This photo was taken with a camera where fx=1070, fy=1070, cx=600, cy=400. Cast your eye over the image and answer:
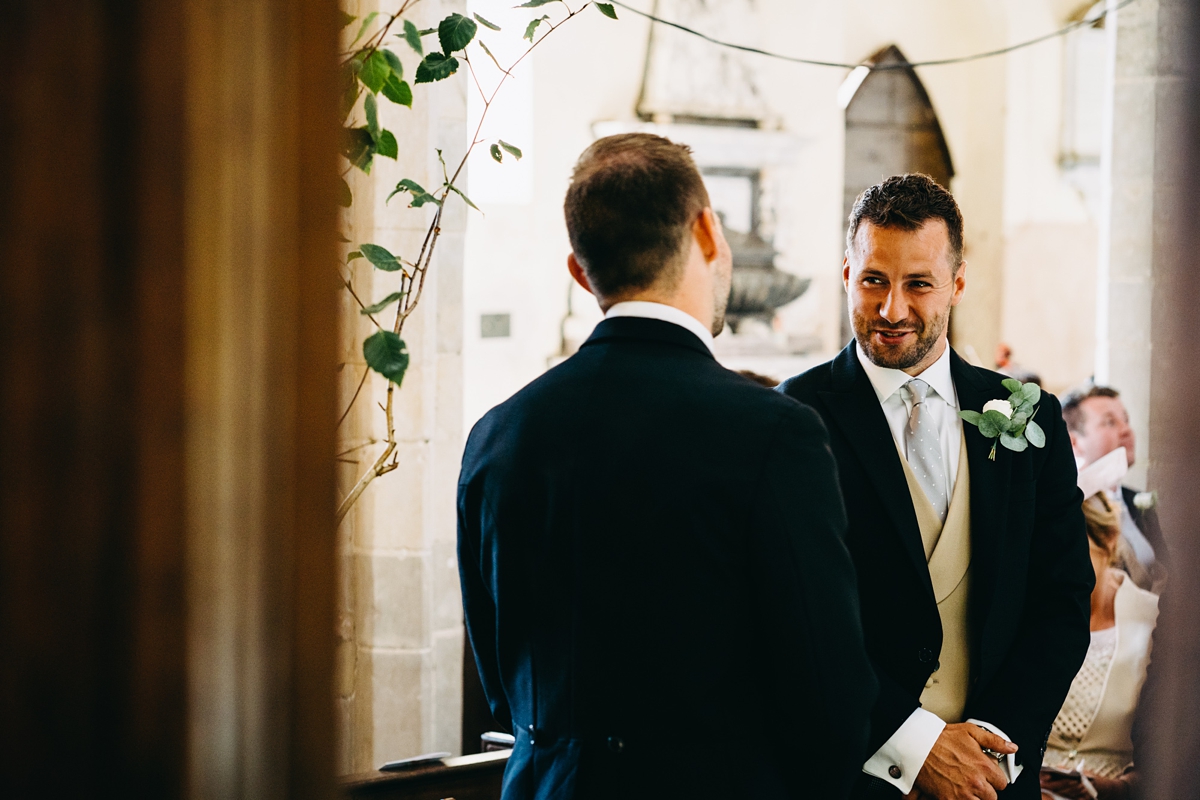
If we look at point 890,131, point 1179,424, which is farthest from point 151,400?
point 890,131

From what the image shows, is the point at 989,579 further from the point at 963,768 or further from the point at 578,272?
the point at 578,272

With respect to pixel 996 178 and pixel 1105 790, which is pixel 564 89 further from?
pixel 1105 790

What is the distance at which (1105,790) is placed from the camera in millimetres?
2592

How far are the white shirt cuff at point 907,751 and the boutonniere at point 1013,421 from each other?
1.36 feet

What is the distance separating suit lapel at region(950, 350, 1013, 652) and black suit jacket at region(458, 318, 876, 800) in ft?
1.62

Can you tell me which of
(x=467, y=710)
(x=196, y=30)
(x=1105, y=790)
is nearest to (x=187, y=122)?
(x=196, y=30)

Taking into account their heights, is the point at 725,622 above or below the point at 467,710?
above

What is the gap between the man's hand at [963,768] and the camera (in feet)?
4.91

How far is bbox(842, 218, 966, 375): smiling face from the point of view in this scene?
1.71 m

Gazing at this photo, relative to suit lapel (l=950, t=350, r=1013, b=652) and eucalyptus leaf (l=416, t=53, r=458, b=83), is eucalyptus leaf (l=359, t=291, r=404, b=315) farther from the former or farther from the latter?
suit lapel (l=950, t=350, r=1013, b=652)

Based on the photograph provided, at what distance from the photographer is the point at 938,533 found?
5.40 ft

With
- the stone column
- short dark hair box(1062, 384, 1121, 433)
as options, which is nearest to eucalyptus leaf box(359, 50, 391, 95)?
short dark hair box(1062, 384, 1121, 433)

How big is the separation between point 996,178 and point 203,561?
992 centimetres

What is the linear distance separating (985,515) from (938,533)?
0.08m
